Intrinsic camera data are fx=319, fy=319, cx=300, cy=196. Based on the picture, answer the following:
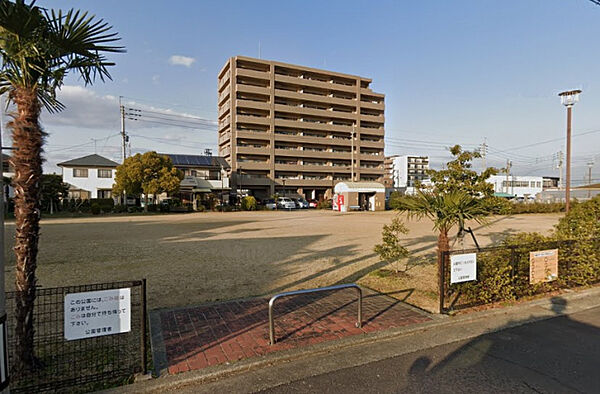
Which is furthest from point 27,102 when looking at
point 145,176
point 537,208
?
point 537,208

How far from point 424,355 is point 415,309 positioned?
143cm

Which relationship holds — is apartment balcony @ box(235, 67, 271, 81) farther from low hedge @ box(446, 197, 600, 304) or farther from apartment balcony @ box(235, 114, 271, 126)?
low hedge @ box(446, 197, 600, 304)

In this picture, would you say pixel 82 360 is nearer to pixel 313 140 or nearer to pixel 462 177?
pixel 462 177

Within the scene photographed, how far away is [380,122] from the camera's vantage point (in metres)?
59.5

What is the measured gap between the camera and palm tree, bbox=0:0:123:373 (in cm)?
277

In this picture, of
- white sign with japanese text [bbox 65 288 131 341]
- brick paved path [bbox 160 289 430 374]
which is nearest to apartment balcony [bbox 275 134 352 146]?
brick paved path [bbox 160 289 430 374]

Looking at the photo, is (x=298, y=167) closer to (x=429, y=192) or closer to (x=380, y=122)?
(x=380, y=122)

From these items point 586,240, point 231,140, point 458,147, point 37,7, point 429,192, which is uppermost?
point 231,140

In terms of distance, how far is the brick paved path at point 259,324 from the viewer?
3.49 meters

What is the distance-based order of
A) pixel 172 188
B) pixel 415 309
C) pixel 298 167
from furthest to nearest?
pixel 298 167 < pixel 172 188 < pixel 415 309

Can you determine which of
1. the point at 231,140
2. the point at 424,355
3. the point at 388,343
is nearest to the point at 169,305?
the point at 388,343

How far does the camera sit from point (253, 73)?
1972 inches

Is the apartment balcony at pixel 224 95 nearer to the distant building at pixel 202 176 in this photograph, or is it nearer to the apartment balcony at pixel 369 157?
the distant building at pixel 202 176

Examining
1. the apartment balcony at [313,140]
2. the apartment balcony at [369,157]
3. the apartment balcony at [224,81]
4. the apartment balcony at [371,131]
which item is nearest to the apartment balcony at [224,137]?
the apartment balcony at [313,140]
